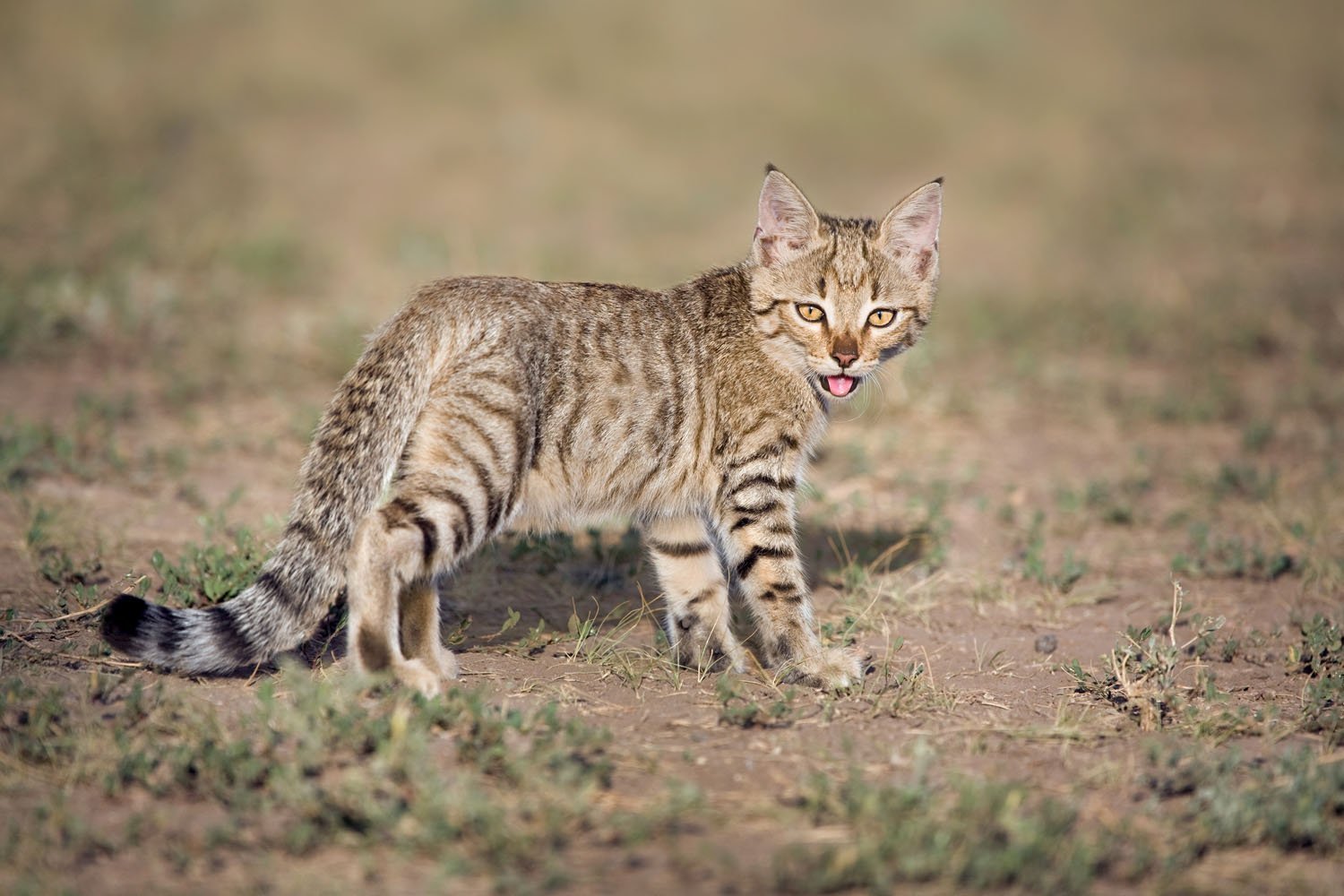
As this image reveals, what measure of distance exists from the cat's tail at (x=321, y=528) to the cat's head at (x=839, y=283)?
1.45 metres

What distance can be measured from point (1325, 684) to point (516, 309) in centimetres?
318

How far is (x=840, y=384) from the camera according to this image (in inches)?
204

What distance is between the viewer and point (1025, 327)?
31.7 ft

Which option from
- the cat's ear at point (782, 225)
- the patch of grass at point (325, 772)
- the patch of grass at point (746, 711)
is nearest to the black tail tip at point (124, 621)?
the patch of grass at point (325, 772)

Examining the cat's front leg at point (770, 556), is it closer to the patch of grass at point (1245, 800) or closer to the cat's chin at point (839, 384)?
the cat's chin at point (839, 384)

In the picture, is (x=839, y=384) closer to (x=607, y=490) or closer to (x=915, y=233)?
(x=915, y=233)

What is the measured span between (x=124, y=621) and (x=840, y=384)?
2.74 m

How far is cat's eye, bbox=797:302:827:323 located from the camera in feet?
17.1

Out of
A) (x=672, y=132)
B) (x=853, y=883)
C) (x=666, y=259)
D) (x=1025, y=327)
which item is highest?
(x=672, y=132)

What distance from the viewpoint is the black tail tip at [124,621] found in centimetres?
398

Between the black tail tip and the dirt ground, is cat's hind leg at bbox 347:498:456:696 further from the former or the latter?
the black tail tip

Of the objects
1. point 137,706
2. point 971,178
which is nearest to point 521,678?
point 137,706

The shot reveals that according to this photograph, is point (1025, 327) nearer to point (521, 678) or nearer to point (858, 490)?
point (858, 490)

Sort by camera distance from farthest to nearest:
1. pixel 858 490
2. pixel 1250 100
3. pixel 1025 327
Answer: pixel 1250 100 → pixel 1025 327 → pixel 858 490
